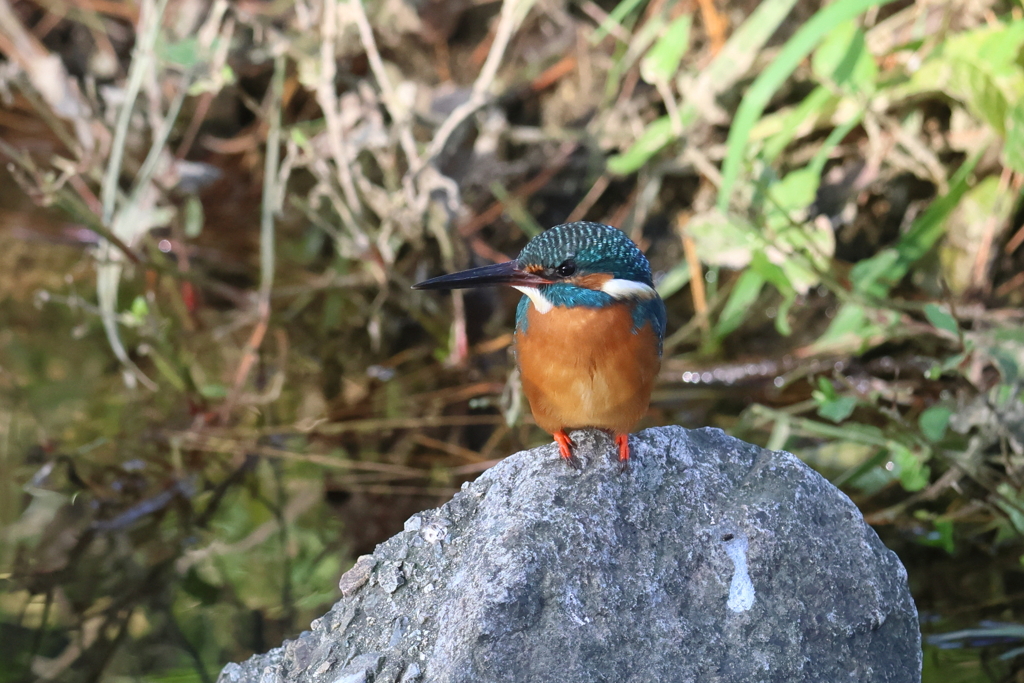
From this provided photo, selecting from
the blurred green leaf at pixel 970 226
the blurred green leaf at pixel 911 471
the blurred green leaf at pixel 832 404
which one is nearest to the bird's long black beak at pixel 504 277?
the blurred green leaf at pixel 832 404

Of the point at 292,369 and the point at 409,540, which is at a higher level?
the point at 409,540

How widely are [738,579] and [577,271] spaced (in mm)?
733

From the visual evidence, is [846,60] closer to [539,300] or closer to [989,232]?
[989,232]

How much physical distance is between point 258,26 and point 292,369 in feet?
5.27

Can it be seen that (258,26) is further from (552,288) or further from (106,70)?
(552,288)

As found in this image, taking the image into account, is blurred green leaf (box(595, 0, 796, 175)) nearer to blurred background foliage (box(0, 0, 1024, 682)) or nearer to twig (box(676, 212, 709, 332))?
blurred background foliage (box(0, 0, 1024, 682))

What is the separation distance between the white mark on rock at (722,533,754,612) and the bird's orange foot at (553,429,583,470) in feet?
1.17

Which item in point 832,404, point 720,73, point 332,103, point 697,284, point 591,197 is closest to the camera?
point 832,404

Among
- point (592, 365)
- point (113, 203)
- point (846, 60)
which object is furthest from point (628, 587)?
point (113, 203)

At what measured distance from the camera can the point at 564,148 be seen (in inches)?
193

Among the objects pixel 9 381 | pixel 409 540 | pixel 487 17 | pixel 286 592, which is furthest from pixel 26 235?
pixel 409 540

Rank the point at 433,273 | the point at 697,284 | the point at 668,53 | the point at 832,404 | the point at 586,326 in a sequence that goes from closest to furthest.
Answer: the point at 586,326
the point at 832,404
the point at 668,53
the point at 697,284
the point at 433,273

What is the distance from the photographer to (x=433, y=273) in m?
4.52

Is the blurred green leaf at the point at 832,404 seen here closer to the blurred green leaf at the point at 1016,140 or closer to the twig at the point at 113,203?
the blurred green leaf at the point at 1016,140
